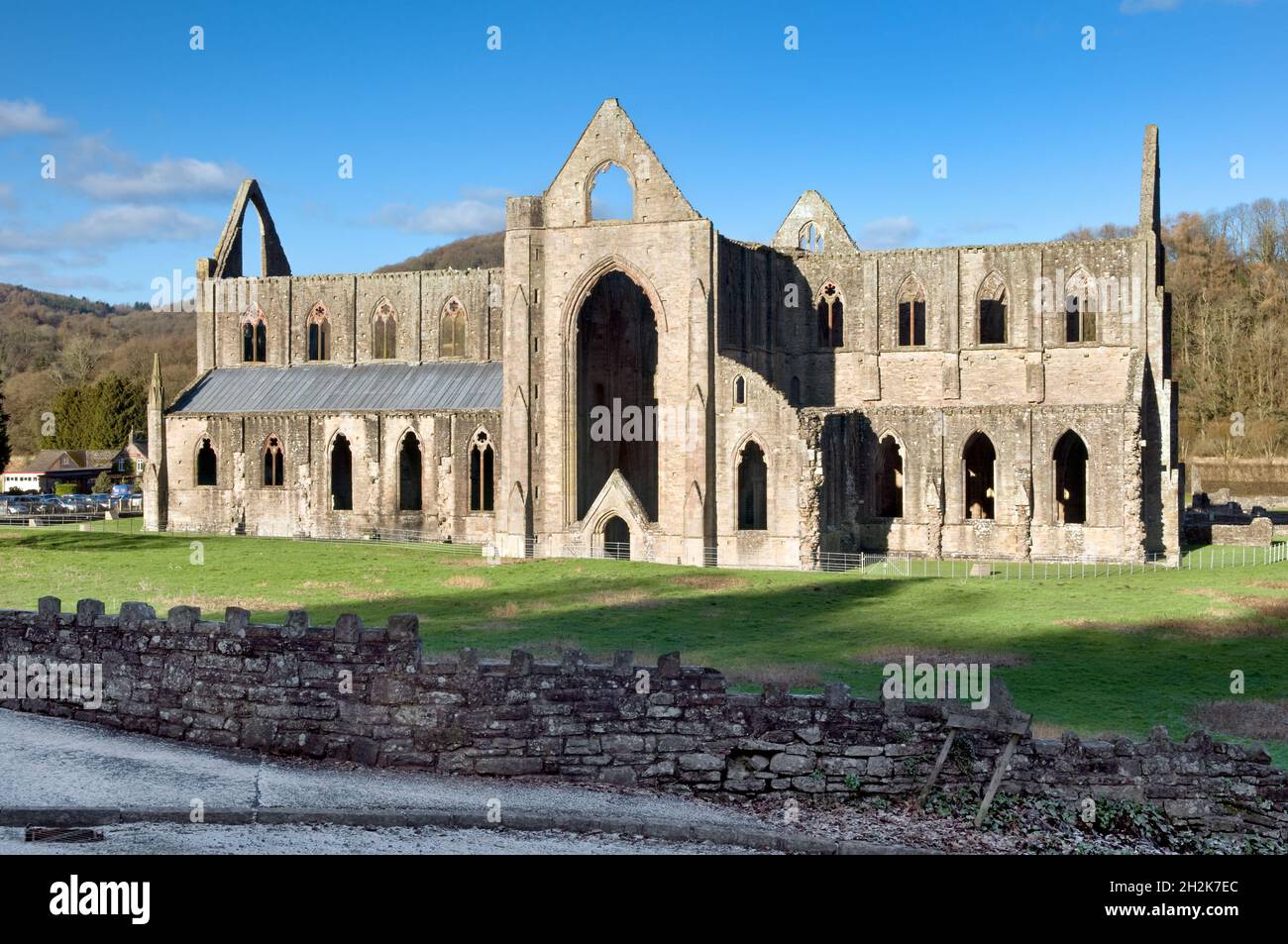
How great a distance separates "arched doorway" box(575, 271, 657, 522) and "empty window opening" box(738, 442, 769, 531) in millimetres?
4510

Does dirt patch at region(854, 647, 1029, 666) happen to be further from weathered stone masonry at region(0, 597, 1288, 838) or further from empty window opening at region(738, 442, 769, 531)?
empty window opening at region(738, 442, 769, 531)

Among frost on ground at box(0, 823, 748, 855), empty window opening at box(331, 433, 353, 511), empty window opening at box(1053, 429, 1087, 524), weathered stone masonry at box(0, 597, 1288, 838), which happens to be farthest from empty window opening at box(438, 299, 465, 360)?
frost on ground at box(0, 823, 748, 855)

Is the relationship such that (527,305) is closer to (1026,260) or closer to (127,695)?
(1026,260)

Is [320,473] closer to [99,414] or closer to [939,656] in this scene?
[939,656]

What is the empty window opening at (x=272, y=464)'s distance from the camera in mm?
64625

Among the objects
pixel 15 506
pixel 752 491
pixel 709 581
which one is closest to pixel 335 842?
pixel 709 581

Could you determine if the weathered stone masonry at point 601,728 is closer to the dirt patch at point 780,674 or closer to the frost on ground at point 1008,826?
the frost on ground at point 1008,826

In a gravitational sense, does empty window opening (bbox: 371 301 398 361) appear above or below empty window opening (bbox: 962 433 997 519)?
above

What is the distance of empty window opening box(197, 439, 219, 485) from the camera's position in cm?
6656

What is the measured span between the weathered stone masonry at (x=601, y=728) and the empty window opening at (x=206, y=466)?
49782 millimetres

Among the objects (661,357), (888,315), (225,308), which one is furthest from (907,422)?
(225,308)

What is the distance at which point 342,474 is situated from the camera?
216 feet
